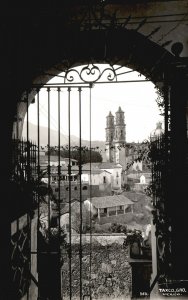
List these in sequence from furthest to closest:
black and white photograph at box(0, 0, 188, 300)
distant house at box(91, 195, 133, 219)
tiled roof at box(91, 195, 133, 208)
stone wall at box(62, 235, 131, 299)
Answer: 1. distant house at box(91, 195, 133, 219)
2. tiled roof at box(91, 195, 133, 208)
3. stone wall at box(62, 235, 131, 299)
4. black and white photograph at box(0, 0, 188, 300)

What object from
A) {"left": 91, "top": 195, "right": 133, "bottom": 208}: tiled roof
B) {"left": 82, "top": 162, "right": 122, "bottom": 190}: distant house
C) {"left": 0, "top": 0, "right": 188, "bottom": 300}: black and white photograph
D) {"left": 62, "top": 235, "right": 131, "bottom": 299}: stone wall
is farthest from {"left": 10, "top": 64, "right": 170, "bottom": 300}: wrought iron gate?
{"left": 91, "top": 195, "right": 133, "bottom": 208}: tiled roof

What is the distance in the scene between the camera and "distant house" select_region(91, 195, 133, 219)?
32.2 metres

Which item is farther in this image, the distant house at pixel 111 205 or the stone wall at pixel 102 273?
the distant house at pixel 111 205

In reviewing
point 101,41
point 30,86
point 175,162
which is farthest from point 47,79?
point 175,162

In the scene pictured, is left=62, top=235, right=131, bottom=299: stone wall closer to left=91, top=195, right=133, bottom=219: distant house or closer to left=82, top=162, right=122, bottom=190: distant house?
left=82, top=162, right=122, bottom=190: distant house

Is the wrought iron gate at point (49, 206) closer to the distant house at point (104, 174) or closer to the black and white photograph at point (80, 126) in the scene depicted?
the black and white photograph at point (80, 126)

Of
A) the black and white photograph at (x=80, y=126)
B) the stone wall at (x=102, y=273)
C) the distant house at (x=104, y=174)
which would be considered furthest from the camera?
the distant house at (x=104, y=174)

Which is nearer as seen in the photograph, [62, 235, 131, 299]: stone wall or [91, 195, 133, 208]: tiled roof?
[62, 235, 131, 299]: stone wall

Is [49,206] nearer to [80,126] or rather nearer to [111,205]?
[80,126]

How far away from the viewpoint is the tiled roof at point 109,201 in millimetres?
32100

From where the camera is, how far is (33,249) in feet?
17.3

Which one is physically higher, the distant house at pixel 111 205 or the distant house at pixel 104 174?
the distant house at pixel 104 174

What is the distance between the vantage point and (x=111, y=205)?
104 feet

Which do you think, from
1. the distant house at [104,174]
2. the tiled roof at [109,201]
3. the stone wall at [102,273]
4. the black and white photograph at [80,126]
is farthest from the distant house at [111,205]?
the black and white photograph at [80,126]
